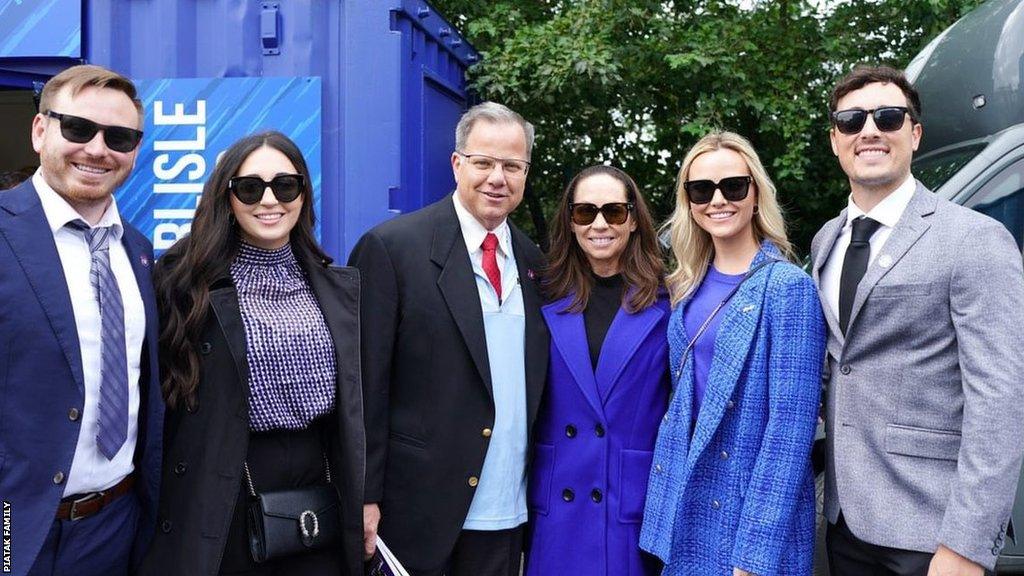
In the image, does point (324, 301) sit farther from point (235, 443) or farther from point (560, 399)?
point (560, 399)

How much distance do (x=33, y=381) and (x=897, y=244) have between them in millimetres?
2234

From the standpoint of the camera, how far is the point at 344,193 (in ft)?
14.3

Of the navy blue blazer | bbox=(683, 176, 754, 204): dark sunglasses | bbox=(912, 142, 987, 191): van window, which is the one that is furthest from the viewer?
bbox=(912, 142, 987, 191): van window

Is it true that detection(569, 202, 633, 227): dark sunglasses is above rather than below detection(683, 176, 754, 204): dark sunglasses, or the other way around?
below

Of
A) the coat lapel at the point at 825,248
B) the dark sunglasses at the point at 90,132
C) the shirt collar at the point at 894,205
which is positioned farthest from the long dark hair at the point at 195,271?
the shirt collar at the point at 894,205

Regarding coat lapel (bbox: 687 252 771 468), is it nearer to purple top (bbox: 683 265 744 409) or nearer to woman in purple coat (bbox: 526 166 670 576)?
purple top (bbox: 683 265 744 409)

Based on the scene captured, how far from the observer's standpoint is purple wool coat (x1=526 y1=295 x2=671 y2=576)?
2.80 meters

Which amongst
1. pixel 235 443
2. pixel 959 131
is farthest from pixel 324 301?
pixel 959 131

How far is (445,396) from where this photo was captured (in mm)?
2775

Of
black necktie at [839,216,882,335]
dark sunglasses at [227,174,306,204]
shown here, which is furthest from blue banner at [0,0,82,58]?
black necktie at [839,216,882,335]

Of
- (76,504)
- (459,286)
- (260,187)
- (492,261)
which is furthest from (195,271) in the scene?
(492,261)

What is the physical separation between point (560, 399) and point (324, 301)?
0.82 meters

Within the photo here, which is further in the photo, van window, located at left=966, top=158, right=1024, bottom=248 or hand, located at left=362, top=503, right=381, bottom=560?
van window, located at left=966, top=158, right=1024, bottom=248

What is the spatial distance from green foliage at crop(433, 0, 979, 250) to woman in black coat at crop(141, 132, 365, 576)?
12.0 feet
